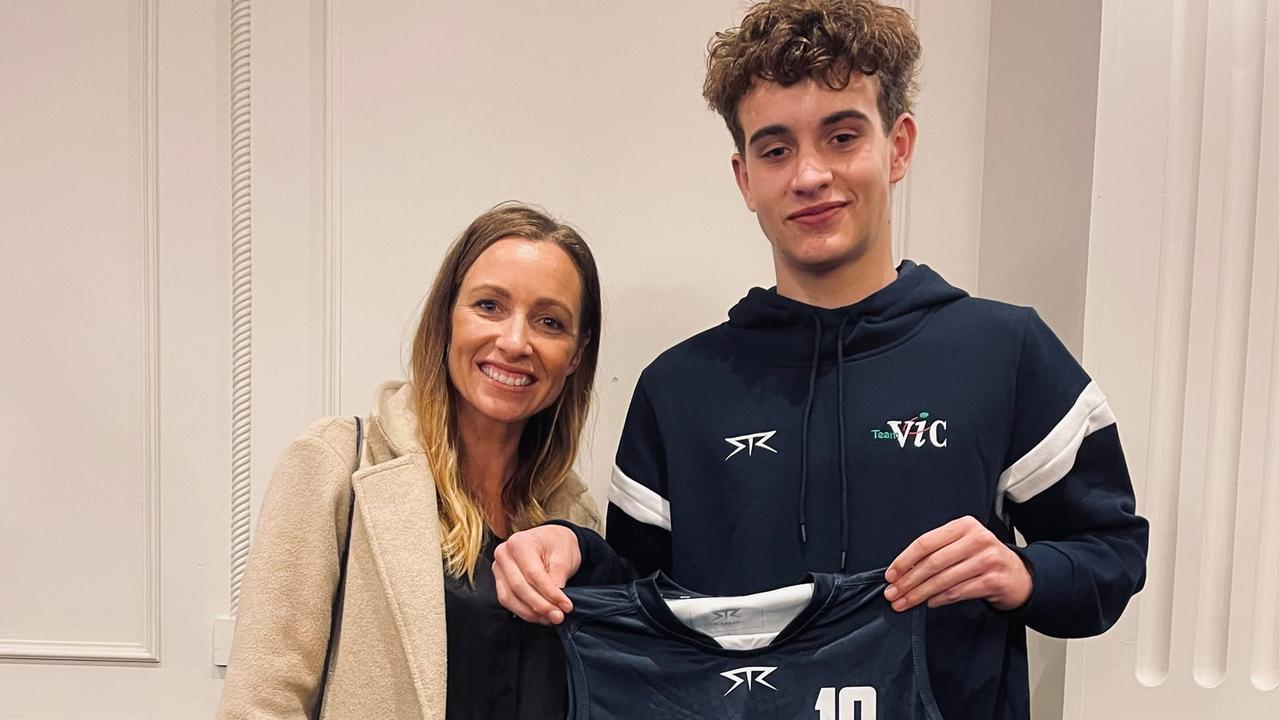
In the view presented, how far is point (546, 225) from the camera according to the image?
4.86 feet

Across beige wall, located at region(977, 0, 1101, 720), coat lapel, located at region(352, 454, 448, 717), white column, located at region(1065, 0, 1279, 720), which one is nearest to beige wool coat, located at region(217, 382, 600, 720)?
coat lapel, located at region(352, 454, 448, 717)

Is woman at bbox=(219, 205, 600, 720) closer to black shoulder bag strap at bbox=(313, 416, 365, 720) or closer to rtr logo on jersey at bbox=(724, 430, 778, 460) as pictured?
black shoulder bag strap at bbox=(313, 416, 365, 720)

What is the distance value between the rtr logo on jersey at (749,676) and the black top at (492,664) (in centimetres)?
27

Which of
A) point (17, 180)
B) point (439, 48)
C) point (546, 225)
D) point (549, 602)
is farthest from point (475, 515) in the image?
point (17, 180)

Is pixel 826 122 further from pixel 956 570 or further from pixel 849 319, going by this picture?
pixel 956 570

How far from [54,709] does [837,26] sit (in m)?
1.89

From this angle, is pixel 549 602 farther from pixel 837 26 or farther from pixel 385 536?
pixel 837 26

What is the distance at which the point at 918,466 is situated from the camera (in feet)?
4.03

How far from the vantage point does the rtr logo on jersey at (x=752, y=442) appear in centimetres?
129

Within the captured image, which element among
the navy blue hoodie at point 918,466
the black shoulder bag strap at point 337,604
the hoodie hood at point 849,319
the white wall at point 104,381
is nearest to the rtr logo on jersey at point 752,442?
the navy blue hoodie at point 918,466

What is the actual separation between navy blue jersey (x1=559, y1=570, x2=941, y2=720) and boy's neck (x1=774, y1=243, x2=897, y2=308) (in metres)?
0.38

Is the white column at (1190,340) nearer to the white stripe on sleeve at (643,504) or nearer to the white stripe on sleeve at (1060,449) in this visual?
the white stripe on sleeve at (1060,449)

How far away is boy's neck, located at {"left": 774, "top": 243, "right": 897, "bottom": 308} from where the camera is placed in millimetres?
1300

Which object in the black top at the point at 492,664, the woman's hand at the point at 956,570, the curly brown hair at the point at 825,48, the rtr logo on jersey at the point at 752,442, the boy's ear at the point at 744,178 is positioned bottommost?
the black top at the point at 492,664
